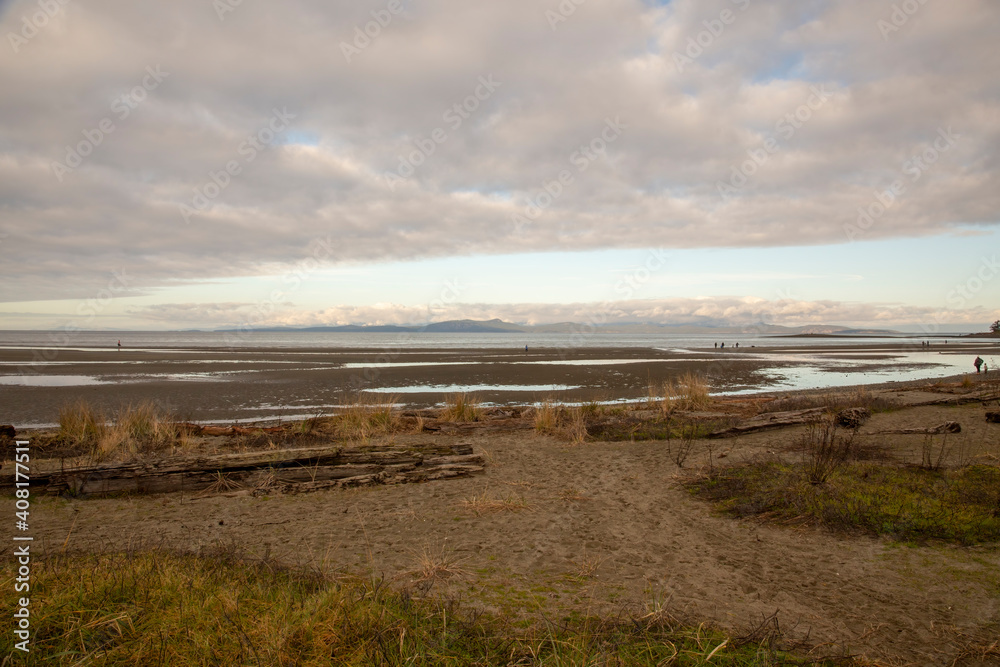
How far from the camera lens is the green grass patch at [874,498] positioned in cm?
588

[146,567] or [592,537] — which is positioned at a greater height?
[146,567]

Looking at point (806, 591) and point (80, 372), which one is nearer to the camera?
point (806, 591)

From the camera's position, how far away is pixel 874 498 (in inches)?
261

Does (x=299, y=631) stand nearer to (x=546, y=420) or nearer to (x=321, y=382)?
(x=546, y=420)

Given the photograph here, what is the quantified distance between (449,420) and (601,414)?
13.5 ft

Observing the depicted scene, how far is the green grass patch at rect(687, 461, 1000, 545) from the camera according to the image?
232 inches

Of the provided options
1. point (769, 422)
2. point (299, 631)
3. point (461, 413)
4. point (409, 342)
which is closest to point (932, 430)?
point (769, 422)

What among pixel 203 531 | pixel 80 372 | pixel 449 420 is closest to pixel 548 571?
pixel 203 531

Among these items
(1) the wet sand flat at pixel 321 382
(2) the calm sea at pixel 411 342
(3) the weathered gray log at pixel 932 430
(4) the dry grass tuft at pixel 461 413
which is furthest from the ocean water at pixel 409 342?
(3) the weathered gray log at pixel 932 430

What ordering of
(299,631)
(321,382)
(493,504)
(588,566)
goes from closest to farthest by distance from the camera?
(299,631), (588,566), (493,504), (321,382)

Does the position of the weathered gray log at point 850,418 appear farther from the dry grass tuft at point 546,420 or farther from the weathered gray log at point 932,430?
the dry grass tuft at point 546,420

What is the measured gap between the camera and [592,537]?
19.8 feet

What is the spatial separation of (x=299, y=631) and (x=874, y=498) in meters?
6.87

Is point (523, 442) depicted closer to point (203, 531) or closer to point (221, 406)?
point (203, 531)
